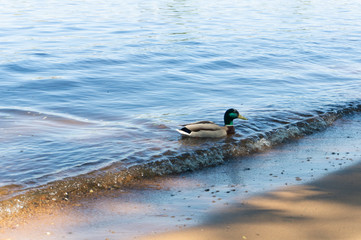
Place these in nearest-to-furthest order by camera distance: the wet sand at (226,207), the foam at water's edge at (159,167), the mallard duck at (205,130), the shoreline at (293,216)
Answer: the shoreline at (293,216) → the wet sand at (226,207) → the foam at water's edge at (159,167) → the mallard duck at (205,130)

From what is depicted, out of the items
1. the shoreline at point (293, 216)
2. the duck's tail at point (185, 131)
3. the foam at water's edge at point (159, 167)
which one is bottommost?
the foam at water's edge at point (159, 167)

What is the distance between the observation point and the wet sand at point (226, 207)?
5.50 m

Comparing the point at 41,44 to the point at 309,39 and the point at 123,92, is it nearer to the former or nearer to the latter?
the point at 123,92

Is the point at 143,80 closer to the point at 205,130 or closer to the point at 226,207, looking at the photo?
the point at 205,130

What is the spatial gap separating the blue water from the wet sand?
1115mm

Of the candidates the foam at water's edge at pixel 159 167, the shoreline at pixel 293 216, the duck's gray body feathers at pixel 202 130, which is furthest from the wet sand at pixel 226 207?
the duck's gray body feathers at pixel 202 130

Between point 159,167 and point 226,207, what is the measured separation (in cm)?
205

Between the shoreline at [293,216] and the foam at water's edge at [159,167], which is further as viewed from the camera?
the foam at water's edge at [159,167]

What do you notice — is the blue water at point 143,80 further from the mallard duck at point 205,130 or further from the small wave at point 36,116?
the mallard duck at point 205,130

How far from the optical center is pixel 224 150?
8883 mm

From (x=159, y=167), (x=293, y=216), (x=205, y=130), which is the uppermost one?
(x=293, y=216)

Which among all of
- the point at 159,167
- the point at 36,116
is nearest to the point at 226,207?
the point at 159,167

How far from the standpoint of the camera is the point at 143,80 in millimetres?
14414

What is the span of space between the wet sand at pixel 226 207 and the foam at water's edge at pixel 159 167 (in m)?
0.20
